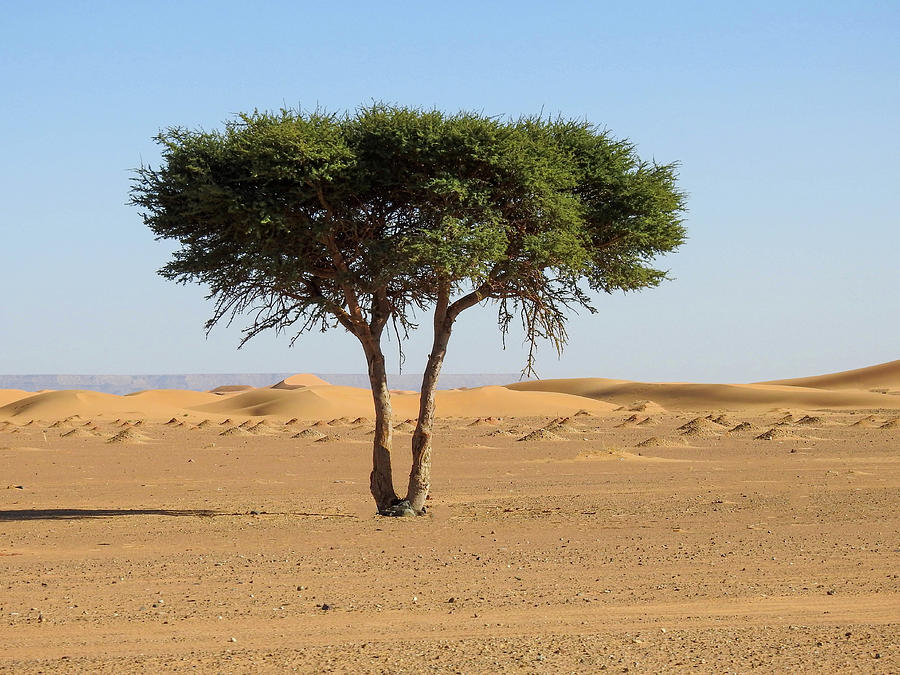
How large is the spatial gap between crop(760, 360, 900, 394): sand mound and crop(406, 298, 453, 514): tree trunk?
8800cm

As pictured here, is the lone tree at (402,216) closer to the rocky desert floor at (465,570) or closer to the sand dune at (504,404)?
the rocky desert floor at (465,570)

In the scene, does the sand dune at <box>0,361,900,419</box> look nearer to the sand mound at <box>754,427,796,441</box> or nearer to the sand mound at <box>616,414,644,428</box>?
the sand mound at <box>616,414,644,428</box>

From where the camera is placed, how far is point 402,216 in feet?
56.2

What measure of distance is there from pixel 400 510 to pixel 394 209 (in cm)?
508

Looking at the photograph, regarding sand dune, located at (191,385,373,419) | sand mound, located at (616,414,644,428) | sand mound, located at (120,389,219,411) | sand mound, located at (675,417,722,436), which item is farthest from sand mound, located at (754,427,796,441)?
sand mound, located at (120,389,219,411)

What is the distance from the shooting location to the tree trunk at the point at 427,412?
17812 millimetres

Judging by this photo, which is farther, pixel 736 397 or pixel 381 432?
pixel 736 397

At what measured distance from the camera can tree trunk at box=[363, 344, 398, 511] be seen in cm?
1773

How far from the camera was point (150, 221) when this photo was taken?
1736 centimetres

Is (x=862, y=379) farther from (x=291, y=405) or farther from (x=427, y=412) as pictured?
(x=427, y=412)

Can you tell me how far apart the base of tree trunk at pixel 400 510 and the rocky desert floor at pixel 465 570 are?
14.4 inches

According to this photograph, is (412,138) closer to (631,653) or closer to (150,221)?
(150,221)

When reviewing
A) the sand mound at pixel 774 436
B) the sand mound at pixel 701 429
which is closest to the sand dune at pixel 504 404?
the sand mound at pixel 701 429

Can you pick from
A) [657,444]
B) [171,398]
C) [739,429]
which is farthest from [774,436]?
[171,398]
